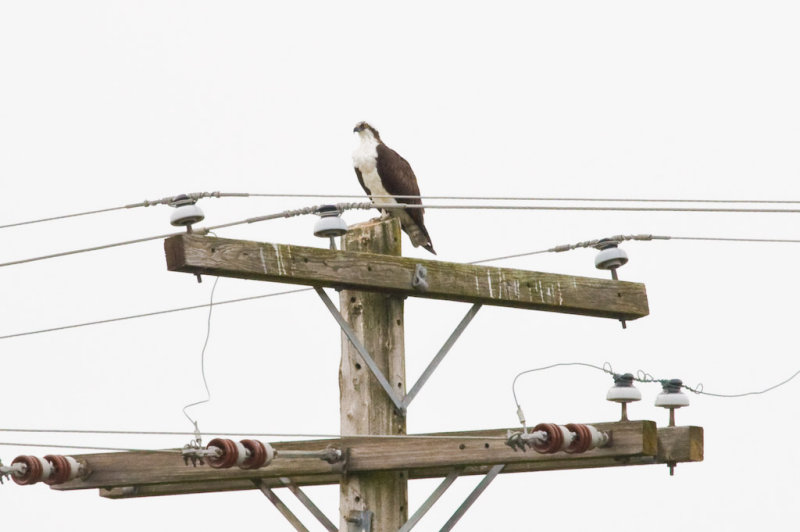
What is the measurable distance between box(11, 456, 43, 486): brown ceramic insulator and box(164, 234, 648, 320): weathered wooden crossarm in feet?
5.01

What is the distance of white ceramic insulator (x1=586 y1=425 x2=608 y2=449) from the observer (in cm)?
669

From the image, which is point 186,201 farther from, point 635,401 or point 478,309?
point 635,401

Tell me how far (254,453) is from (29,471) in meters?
1.41

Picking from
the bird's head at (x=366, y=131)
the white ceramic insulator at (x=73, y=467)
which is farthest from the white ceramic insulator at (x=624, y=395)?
the bird's head at (x=366, y=131)

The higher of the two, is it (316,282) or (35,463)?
(316,282)

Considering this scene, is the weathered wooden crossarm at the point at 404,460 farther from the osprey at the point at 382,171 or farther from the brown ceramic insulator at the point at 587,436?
the osprey at the point at 382,171

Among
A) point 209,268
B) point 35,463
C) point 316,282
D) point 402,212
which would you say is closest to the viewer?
point 209,268

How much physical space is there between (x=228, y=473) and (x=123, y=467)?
638 mm

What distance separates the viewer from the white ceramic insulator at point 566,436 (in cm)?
662

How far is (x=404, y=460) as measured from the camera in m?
6.97

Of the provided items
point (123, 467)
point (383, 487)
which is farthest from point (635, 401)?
point (123, 467)

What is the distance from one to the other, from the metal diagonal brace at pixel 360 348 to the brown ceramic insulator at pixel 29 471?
1673 mm

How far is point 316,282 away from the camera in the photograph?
7039mm

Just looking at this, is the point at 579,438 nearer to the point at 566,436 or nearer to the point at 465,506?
the point at 566,436
